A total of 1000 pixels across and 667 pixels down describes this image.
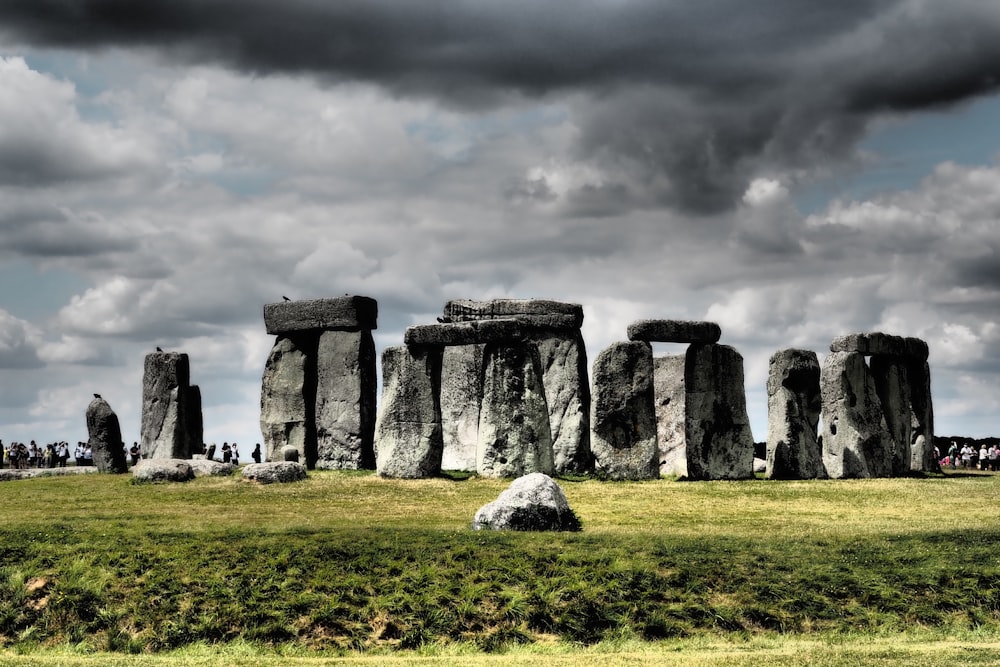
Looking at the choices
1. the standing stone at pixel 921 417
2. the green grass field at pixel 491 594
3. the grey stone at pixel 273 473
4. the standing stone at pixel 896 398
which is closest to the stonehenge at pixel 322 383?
the grey stone at pixel 273 473

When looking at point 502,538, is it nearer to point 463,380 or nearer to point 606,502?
point 606,502

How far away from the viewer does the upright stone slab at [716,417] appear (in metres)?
29.5

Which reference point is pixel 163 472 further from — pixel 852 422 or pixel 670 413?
pixel 852 422

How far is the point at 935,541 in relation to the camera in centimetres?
1903

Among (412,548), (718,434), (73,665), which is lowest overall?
(73,665)

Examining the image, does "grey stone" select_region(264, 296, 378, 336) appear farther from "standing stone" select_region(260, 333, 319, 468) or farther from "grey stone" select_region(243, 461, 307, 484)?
"grey stone" select_region(243, 461, 307, 484)

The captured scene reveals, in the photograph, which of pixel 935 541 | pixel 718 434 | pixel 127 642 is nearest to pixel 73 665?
pixel 127 642

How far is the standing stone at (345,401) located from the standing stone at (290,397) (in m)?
1.01

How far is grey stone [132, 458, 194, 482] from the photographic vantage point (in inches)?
1091

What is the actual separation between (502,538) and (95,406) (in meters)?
18.9

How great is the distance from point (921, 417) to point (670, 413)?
7.56 m

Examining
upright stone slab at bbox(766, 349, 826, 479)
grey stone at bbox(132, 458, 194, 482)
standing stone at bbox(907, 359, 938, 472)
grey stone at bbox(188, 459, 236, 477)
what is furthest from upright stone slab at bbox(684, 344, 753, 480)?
grey stone at bbox(132, 458, 194, 482)

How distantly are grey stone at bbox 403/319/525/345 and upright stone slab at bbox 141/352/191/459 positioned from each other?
9.73 meters

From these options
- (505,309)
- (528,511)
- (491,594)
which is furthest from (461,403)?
Answer: (491,594)
